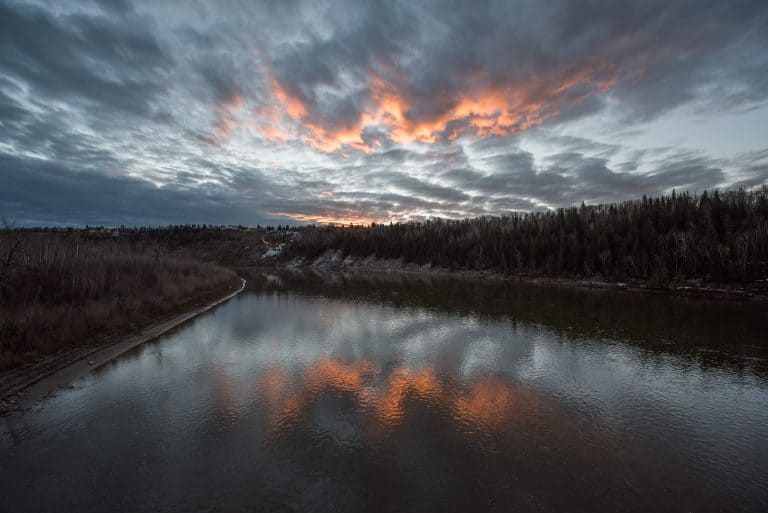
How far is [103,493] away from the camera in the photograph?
881cm

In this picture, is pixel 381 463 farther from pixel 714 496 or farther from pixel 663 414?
pixel 663 414

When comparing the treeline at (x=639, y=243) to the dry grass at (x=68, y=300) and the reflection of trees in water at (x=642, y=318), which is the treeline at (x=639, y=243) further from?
the dry grass at (x=68, y=300)

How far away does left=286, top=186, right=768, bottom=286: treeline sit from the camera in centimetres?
6247

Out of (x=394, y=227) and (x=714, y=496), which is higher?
(x=394, y=227)

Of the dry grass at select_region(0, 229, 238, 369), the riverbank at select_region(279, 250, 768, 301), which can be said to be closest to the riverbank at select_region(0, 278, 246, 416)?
the dry grass at select_region(0, 229, 238, 369)

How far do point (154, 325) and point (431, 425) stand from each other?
2701 cm

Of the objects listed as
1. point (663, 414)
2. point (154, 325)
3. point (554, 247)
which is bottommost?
point (154, 325)

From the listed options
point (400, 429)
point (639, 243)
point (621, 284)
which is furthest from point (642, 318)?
point (639, 243)

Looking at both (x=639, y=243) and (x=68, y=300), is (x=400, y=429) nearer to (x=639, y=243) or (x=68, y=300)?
(x=68, y=300)

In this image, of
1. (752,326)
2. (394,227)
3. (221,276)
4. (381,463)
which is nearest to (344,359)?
(381,463)

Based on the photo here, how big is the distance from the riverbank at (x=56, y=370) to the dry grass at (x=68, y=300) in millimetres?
644

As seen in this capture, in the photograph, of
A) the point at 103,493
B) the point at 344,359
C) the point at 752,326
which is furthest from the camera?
the point at 752,326

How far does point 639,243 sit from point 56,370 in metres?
92.9

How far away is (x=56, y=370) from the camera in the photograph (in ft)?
57.3
